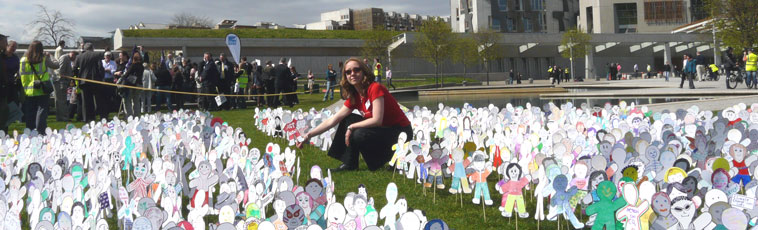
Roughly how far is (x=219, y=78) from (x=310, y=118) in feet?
27.7

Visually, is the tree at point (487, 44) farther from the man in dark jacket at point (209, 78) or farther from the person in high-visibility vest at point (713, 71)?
the man in dark jacket at point (209, 78)

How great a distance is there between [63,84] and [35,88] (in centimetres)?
294

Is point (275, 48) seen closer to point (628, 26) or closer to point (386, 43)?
point (386, 43)

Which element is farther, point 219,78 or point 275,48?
point 275,48

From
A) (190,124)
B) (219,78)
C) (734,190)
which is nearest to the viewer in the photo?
(734,190)

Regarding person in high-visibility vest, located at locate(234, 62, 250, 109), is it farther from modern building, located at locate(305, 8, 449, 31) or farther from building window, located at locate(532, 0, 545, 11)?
modern building, located at locate(305, 8, 449, 31)

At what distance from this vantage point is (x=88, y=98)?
12172 millimetres

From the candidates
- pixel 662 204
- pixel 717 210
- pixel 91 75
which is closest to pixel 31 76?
pixel 91 75

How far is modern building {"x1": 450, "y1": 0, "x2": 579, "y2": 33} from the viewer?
69.4 meters

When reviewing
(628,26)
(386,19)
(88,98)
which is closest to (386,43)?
(628,26)

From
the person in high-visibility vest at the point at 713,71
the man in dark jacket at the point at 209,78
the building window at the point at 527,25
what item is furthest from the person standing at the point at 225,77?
the building window at the point at 527,25

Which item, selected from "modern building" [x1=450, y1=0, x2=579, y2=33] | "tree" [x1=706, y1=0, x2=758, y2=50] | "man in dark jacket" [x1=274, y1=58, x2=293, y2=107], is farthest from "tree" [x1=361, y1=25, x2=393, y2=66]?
"man in dark jacket" [x1=274, y1=58, x2=293, y2=107]

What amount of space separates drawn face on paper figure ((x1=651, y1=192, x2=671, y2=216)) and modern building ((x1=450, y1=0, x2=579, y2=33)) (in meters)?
66.1

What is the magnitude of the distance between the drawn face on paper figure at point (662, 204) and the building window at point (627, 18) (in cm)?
7126
